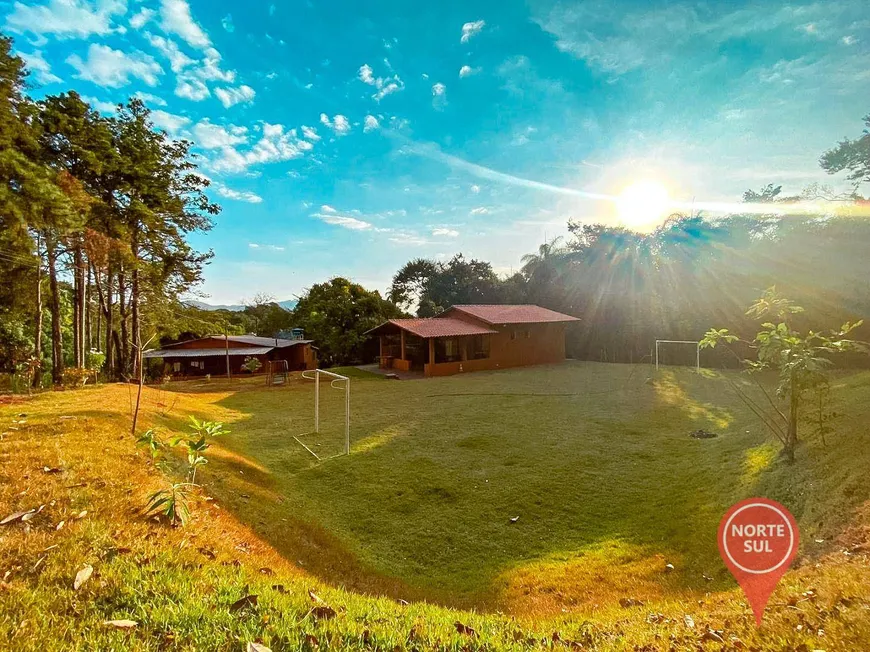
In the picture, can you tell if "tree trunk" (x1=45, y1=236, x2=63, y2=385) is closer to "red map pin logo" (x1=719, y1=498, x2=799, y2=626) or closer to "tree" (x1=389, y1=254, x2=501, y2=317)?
"red map pin logo" (x1=719, y1=498, x2=799, y2=626)

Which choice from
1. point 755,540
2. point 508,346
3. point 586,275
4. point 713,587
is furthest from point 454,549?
point 586,275

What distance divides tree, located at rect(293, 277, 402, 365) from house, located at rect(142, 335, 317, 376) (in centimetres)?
143

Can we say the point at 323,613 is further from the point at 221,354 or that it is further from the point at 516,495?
the point at 221,354

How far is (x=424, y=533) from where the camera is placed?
5227 millimetres

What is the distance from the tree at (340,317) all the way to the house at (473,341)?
→ 407 cm

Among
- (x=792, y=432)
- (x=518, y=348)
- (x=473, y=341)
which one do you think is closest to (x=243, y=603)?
(x=792, y=432)

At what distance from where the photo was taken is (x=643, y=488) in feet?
20.7

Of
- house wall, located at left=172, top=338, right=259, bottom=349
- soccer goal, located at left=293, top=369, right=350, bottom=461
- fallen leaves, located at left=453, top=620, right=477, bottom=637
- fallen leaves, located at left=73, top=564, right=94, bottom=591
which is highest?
house wall, located at left=172, top=338, right=259, bottom=349

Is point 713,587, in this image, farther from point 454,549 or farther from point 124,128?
point 124,128

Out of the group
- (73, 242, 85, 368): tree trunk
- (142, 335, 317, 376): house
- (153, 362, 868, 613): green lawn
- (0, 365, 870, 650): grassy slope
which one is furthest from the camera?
(142, 335, 317, 376): house

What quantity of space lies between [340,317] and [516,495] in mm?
23928

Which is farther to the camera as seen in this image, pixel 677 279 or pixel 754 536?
pixel 677 279

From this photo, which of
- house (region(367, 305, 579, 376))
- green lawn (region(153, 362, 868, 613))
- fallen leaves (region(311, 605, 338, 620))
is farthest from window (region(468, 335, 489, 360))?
fallen leaves (region(311, 605, 338, 620))

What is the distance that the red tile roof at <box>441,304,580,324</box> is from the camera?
22.8 metres
